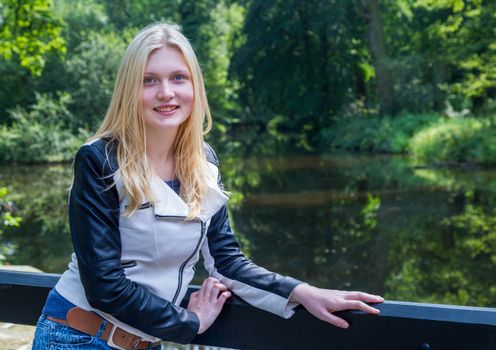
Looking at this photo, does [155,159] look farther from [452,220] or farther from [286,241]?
[452,220]

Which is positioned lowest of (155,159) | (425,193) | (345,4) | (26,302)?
(26,302)

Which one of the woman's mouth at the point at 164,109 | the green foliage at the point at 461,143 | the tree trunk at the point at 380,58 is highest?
Answer: the tree trunk at the point at 380,58

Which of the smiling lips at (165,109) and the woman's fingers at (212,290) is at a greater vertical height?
the smiling lips at (165,109)

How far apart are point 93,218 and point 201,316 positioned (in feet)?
1.25

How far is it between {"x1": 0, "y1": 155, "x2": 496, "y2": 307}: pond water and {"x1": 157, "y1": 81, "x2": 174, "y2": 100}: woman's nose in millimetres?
5777

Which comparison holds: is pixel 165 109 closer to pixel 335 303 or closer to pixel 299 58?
pixel 335 303

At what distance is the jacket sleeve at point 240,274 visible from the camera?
1.71 m

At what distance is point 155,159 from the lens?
184 cm

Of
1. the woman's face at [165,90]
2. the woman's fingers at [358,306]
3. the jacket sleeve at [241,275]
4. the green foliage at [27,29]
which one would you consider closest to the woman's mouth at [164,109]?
the woman's face at [165,90]

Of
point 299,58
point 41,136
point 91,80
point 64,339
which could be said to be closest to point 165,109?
point 64,339

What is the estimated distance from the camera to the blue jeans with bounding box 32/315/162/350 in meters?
1.68

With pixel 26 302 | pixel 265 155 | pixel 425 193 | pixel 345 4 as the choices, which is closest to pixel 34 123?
pixel 265 155

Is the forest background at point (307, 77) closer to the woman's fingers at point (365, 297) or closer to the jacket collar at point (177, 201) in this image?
the jacket collar at point (177, 201)

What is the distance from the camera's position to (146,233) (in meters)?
1.69
